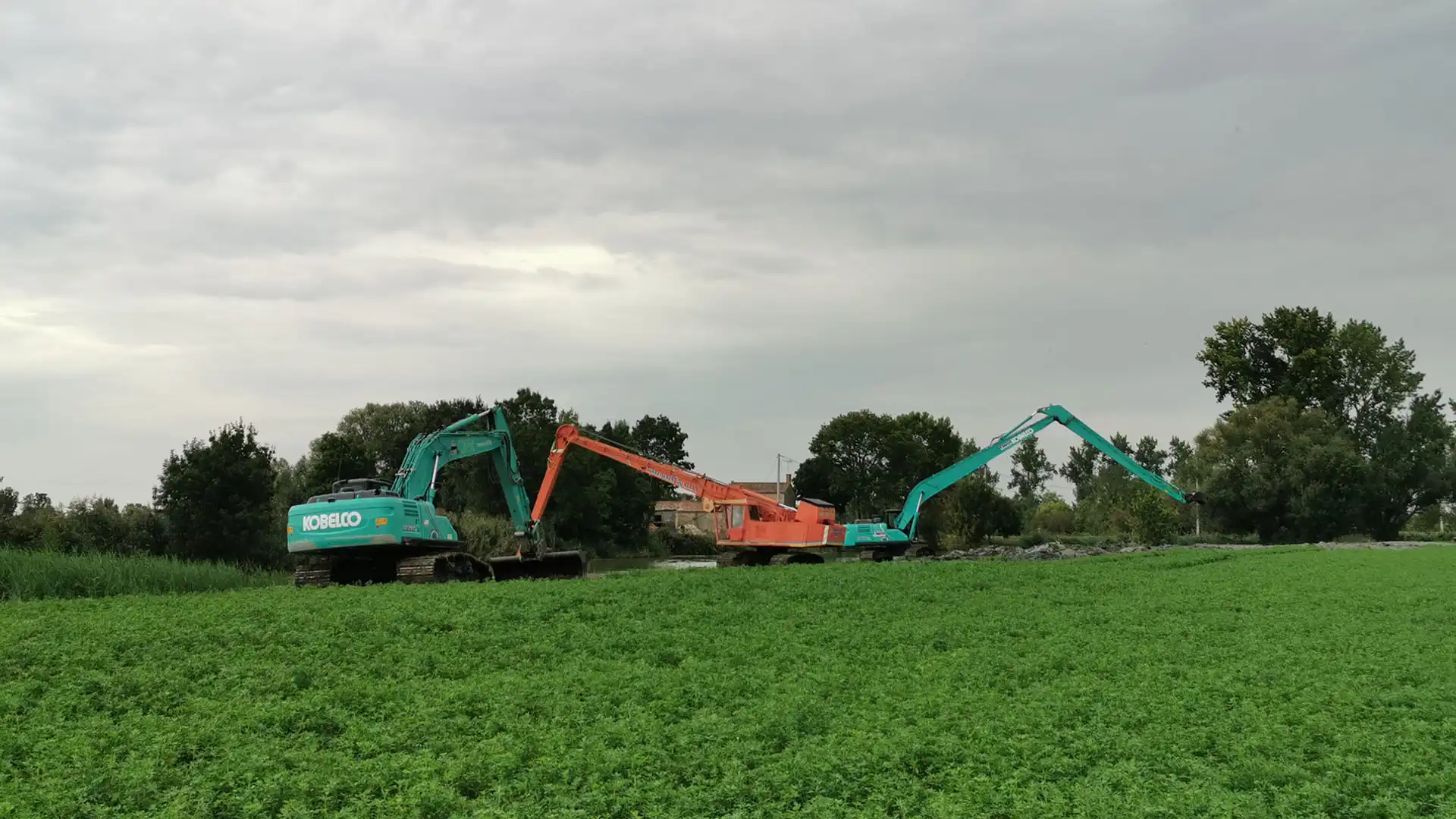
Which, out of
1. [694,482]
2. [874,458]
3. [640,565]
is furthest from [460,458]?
[874,458]

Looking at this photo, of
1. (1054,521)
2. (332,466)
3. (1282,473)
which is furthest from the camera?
(1054,521)

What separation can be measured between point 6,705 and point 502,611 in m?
5.82

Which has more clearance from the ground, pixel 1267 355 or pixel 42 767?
pixel 1267 355

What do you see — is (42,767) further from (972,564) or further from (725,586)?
(972,564)

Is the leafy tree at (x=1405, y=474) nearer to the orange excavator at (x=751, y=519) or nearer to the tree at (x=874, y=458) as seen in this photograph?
the tree at (x=874, y=458)

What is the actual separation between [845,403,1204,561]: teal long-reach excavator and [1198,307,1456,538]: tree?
25883mm

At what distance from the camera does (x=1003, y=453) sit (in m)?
33.9

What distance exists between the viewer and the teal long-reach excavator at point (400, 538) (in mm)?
19562

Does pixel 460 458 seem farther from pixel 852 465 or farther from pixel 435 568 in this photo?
pixel 852 465

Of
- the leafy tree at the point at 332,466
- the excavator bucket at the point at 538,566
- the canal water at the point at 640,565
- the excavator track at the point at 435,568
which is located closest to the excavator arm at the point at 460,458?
the excavator track at the point at 435,568

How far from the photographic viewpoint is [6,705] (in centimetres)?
873

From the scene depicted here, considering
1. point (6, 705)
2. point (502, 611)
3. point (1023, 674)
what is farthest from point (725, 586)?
point (6, 705)

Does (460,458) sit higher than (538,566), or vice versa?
(460,458)

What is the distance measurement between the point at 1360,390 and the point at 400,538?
59.5 m
